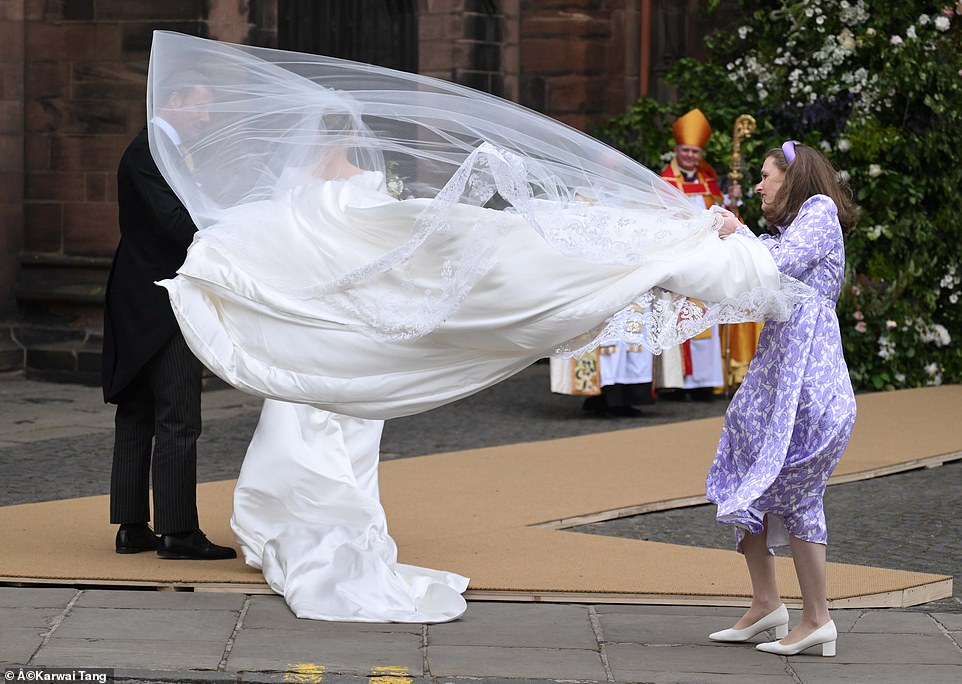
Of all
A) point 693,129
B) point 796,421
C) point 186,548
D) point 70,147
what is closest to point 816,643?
point 796,421

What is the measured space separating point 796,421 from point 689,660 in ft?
3.01

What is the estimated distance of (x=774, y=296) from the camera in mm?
5719

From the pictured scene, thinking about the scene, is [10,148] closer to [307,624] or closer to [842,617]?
[307,624]

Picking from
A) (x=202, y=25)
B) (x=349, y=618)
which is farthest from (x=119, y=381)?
(x=202, y=25)

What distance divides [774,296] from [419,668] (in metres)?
1.75

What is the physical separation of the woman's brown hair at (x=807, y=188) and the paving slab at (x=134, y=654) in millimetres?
2553

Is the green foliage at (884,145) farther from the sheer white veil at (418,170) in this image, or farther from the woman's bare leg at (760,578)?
the woman's bare leg at (760,578)

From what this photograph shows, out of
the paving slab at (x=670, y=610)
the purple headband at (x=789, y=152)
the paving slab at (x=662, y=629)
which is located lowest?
the paving slab at (x=670, y=610)

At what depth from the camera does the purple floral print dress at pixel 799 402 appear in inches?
228

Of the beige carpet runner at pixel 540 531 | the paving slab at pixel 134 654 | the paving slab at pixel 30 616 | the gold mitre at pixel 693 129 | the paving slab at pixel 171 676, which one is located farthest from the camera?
the gold mitre at pixel 693 129

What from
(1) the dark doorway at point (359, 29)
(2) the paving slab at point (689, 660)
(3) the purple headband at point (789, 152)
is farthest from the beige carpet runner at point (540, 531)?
(1) the dark doorway at point (359, 29)

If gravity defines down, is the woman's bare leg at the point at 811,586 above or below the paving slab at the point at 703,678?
above

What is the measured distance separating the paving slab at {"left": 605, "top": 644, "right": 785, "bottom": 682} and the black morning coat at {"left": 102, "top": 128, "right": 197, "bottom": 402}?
249cm

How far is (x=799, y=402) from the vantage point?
19.2 ft
